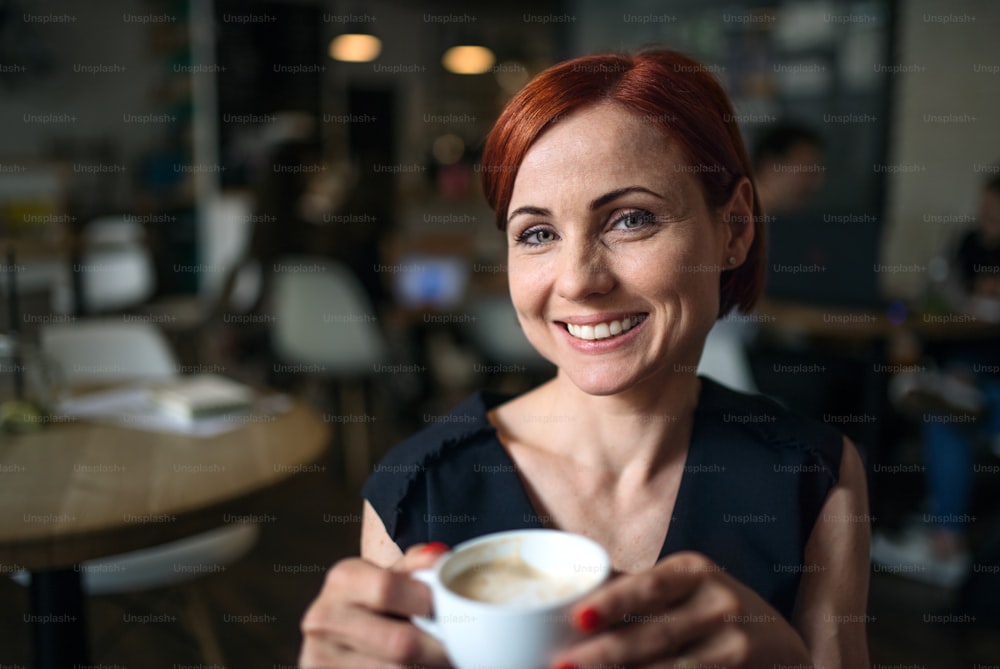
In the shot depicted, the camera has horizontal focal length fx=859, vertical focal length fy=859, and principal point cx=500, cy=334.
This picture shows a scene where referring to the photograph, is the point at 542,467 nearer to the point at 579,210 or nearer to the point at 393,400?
the point at 579,210

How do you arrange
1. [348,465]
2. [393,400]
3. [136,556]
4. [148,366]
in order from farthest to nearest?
[393,400], [348,465], [148,366], [136,556]

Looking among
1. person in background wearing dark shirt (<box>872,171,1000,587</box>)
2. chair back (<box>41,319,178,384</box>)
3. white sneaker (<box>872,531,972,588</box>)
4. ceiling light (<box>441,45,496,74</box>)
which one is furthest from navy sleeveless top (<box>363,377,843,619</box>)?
ceiling light (<box>441,45,496,74</box>)

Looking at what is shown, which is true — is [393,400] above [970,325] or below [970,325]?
below

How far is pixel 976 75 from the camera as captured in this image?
5109mm

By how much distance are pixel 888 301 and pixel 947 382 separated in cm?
39

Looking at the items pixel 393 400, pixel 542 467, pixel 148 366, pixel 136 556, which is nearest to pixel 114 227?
pixel 393 400

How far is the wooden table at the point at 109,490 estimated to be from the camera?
1.35 meters

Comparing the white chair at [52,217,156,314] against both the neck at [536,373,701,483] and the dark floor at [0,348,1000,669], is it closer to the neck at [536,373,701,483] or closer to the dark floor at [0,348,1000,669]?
the dark floor at [0,348,1000,669]

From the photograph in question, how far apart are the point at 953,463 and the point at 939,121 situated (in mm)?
2643

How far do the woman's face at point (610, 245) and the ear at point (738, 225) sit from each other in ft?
0.30

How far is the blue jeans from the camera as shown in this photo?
339cm

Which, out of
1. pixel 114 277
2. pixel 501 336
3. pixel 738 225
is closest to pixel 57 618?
pixel 738 225

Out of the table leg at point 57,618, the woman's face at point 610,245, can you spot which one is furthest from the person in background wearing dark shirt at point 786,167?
the table leg at point 57,618

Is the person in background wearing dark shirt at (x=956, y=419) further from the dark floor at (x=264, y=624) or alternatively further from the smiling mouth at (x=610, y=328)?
the smiling mouth at (x=610, y=328)
